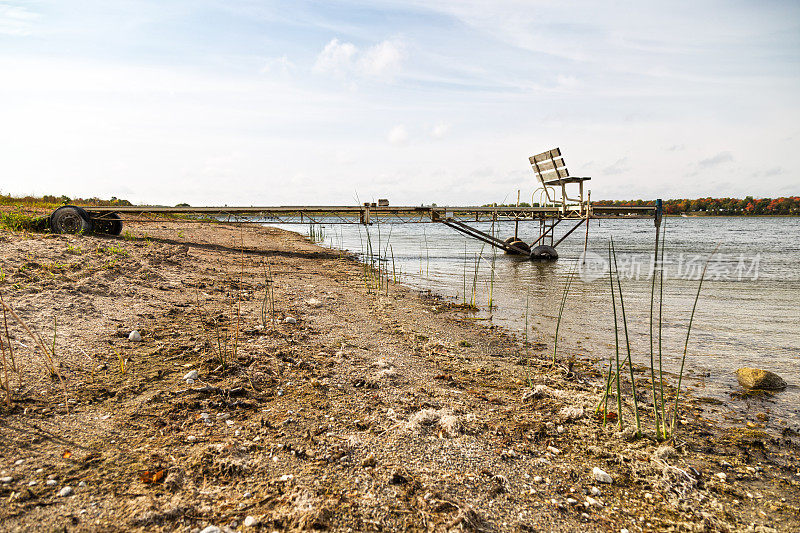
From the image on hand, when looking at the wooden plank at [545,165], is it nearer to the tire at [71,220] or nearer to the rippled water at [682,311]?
the rippled water at [682,311]

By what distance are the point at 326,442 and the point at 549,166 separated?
564 inches

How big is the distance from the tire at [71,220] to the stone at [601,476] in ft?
50.2

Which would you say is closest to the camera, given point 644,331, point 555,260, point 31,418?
point 31,418

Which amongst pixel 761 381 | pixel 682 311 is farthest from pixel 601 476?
pixel 682 311

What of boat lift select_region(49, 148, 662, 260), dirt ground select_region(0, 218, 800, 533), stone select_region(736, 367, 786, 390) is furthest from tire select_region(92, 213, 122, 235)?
stone select_region(736, 367, 786, 390)

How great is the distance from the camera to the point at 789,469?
2936 mm

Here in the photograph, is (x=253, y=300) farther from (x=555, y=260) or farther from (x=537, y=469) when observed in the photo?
(x=555, y=260)

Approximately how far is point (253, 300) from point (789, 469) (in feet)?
23.6

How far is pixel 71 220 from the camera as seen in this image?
42.0ft

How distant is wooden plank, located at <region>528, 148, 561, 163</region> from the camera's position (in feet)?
45.7

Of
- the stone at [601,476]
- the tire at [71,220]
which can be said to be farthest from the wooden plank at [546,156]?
the tire at [71,220]

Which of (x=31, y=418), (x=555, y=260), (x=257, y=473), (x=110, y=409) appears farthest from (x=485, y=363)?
(x=555, y=260)

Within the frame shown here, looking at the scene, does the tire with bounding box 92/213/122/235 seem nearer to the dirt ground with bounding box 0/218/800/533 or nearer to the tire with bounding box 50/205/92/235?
the tire with bounding box 50/205/92/235

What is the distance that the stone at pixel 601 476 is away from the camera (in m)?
2.72
